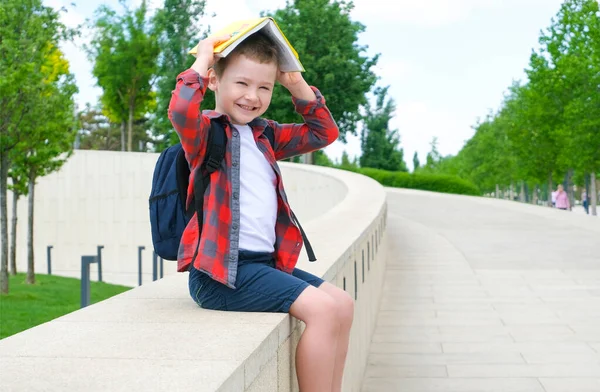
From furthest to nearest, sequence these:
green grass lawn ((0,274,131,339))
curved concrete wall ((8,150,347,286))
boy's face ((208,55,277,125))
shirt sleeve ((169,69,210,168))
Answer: curved concrete wall ((8,150,347,286)) < green grass lawn ((0,274,131,339)) < boy's face ((208,55,277,125)) < shirt sleeve ((169,69,210,168))

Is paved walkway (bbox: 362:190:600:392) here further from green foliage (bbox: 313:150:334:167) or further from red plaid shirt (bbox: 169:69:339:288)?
green foliage (bbox: 313:150:334:167)

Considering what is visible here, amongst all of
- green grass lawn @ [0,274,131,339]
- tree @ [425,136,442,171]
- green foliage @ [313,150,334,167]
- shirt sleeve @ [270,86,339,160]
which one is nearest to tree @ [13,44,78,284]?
green grass lawn @ [0,274,131,339]

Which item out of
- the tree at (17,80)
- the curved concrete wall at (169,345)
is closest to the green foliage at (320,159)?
the tree at (17,80)

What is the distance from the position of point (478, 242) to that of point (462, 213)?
7.27 m

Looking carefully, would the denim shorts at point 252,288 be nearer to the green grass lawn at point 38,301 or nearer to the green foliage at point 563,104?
the green grass lawn at point 38,301

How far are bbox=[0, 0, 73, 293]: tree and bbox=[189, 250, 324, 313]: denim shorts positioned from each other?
17.3 metres

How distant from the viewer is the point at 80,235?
114ft

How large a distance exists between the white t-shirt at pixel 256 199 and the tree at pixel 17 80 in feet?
56.3

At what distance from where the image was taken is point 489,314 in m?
9.19

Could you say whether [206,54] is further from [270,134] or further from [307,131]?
[307,131]

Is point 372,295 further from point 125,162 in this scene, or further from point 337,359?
point 125,162

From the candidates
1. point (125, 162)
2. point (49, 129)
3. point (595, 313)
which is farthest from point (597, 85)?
point (595, 313)

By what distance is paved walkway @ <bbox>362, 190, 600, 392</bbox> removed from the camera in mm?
6617

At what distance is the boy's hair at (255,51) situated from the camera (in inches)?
137
